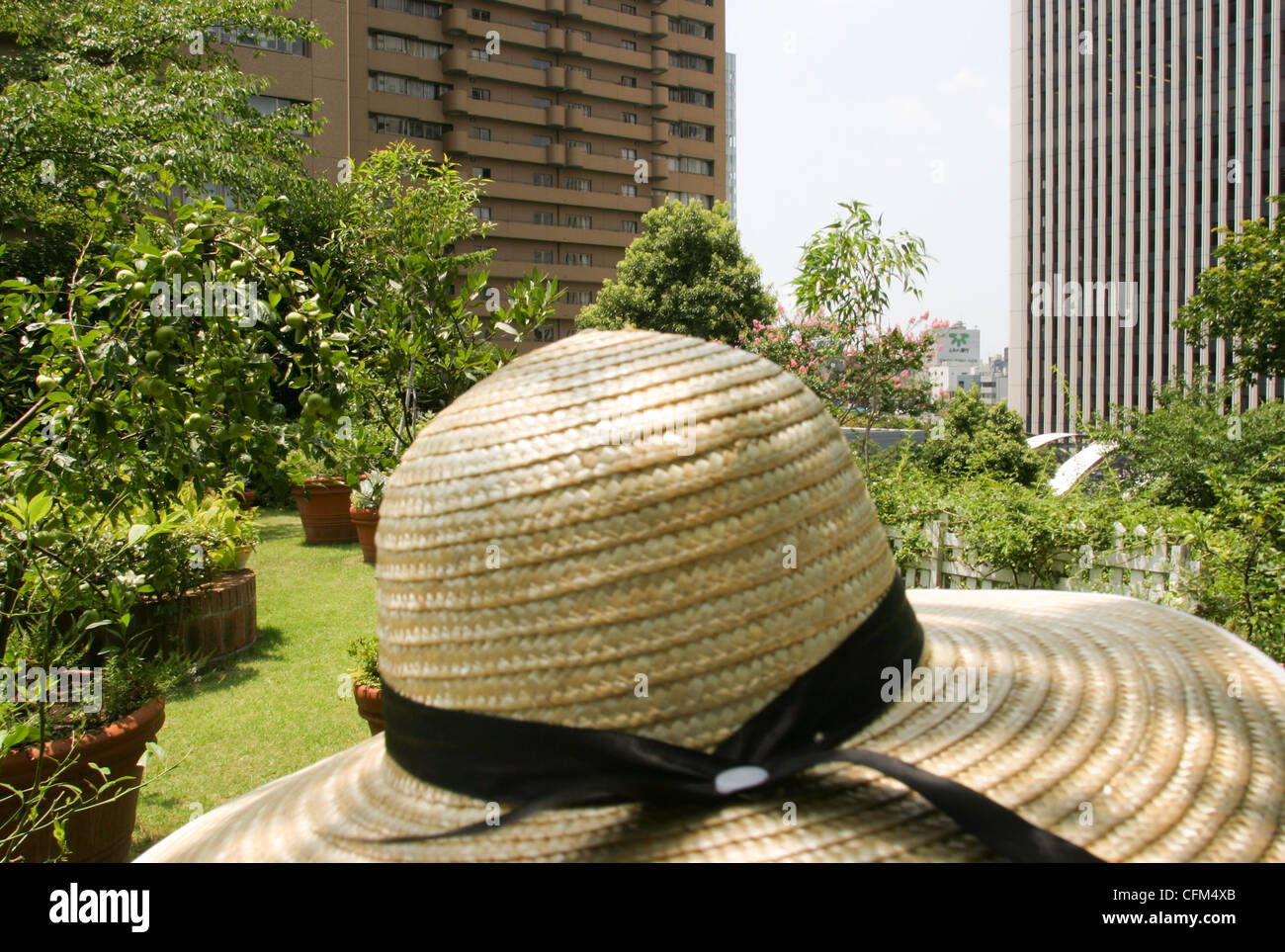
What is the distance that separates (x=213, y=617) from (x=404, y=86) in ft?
159

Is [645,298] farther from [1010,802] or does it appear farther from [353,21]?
[1010,802]

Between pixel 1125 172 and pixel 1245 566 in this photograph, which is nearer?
pixel 1245 566

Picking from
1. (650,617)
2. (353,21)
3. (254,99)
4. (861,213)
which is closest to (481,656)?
(650,617)

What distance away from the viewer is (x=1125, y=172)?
199 feet

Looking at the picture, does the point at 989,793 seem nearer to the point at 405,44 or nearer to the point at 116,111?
the point at 116,111

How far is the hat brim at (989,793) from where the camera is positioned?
1.01 m

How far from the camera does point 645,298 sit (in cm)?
3203

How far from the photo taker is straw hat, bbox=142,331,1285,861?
104cm

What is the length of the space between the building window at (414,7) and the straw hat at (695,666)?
54.5 meters

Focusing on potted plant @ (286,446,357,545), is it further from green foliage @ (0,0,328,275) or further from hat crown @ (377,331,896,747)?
hat crown @ (377,331,896,747)

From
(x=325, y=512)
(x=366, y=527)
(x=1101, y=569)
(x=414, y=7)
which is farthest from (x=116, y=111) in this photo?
(x=414, y=7)

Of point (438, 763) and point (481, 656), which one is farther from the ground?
point (481, 656)
